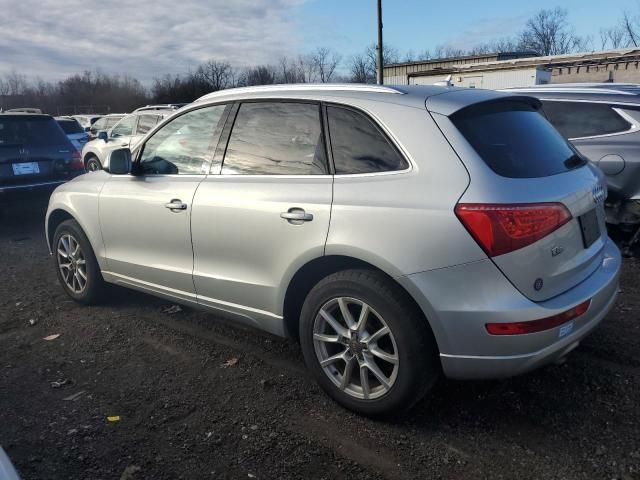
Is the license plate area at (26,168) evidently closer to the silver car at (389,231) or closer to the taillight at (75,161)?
the taillight at (75,161)

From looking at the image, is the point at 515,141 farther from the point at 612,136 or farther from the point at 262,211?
the point at 612,136

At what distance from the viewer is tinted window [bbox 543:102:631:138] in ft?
18.1

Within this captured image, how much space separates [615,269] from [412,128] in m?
1.43

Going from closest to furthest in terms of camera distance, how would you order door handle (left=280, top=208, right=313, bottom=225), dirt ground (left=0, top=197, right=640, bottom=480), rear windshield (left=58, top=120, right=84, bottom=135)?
dirt ground (left=0, top=197, right=640, bottom=480) → door handle (left=280, top=208, right=313, bottom=225) → rear windshield (left=58, top=120, right=84, bottom=135)

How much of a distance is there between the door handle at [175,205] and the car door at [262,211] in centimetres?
12

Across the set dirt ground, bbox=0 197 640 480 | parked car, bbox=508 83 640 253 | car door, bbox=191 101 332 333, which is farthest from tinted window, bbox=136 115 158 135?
car door, bbox=191 101 332 333

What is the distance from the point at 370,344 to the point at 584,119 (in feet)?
14.2

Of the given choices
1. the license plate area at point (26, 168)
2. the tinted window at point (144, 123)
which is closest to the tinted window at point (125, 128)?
the tinted window at point (144, 123)

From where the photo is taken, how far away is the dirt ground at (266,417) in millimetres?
2578

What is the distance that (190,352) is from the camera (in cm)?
384

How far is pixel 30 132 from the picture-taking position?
26.7 feet

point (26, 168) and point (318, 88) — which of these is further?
point (26, 168)

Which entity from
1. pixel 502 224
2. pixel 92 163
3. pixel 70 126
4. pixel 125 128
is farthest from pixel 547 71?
pixel 502 224

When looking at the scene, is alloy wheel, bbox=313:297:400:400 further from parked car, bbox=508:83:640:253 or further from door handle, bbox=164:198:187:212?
parked car, bbox=508:83:640:253
